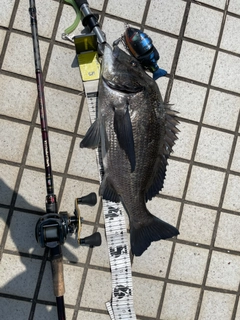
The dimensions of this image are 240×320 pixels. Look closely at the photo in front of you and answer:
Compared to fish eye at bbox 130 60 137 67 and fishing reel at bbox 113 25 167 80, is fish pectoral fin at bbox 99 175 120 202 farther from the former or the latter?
fishing reel at bbox 113 25 167 80

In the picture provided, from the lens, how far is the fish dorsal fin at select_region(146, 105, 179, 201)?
11.3ft

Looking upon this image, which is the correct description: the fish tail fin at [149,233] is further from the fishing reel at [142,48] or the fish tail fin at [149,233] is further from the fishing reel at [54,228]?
the fishing reel at [142,48]

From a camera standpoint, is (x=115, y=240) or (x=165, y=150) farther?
(x=115, y=240)

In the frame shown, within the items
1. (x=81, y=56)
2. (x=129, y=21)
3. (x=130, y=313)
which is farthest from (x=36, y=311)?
(x=129, y=21)

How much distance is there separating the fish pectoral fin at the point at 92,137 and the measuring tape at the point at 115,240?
24 centimetres

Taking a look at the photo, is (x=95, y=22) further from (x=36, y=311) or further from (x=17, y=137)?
(x=36, y=311)

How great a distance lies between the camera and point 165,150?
3.47 metres

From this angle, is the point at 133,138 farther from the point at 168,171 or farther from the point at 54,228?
the point at 54,228

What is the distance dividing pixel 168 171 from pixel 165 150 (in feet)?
1.62

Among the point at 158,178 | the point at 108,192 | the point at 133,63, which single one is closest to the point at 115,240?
the point at 108,192

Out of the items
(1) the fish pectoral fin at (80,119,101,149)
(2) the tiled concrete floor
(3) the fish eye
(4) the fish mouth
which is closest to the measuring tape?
(2) the tiled concrete floor

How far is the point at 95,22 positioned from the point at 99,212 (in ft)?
6.32

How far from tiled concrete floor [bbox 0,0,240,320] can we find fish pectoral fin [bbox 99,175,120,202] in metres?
0.27

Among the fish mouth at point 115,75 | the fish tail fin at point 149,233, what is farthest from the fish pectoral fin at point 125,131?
the fish tail fin at point 149,233
